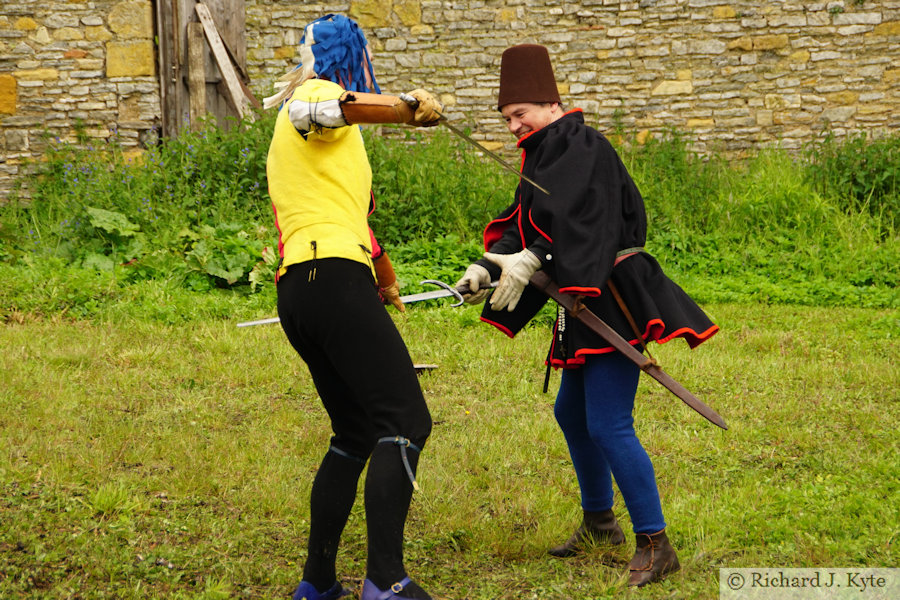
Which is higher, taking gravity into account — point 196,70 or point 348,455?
point 196,70

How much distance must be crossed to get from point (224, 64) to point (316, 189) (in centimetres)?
756

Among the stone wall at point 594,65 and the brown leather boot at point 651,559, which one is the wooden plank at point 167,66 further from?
the brown leather boot at point 651,559

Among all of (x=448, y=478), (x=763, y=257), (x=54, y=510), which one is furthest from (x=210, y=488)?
(x=763, y=257)

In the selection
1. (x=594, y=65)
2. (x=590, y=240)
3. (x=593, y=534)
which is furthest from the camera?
(x=594, y=65)

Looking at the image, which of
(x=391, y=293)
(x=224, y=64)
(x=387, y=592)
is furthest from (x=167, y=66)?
(x=387, y=592)

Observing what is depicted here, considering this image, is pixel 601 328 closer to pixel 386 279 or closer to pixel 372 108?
pixel 386 279

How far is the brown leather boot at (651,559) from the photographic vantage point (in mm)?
3021

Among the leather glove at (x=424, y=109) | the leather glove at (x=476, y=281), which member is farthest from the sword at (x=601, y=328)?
the leather glove at (x=424, y=109)

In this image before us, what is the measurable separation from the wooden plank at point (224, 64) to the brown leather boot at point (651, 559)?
7.55 meters

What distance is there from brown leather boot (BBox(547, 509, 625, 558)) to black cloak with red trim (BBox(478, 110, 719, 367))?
0.66m

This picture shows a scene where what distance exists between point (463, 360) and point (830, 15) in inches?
276

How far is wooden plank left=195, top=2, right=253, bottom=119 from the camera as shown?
9547mm

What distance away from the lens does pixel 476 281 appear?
3062 millimetres

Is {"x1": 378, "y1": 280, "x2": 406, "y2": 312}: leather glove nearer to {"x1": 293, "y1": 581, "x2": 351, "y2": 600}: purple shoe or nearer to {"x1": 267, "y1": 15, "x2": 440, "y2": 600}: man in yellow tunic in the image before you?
{"x1": 267, "y1": 15, "x2": 440, "y2": 600}: man in yellow tunic
